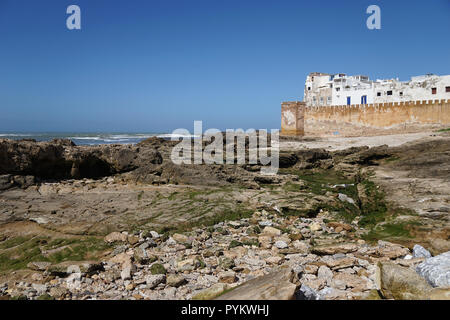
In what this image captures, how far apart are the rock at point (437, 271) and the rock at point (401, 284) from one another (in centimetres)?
16

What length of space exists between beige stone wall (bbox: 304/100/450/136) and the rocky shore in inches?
582

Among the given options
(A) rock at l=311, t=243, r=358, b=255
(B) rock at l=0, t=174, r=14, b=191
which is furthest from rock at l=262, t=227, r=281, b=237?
(B) rock at l=0, t=174, r=14, b=191

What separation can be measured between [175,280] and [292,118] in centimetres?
2588

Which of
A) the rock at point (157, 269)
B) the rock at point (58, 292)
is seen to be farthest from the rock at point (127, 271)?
the rock at point (58, 292)

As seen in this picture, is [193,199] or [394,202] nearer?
[394,202]

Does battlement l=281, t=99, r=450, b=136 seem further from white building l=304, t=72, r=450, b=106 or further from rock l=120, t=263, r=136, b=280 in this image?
rock l=120, t=263, r=136, b=280

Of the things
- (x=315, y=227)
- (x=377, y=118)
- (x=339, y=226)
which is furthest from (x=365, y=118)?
(x=315, y=227)

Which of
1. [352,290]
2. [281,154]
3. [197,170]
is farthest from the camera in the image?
[281,154]

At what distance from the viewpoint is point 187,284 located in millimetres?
4547

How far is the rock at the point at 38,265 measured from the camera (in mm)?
5059
